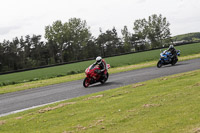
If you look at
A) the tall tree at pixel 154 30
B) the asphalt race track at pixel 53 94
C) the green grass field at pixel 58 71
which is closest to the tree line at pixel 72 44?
the tall tree at pixel 154 30

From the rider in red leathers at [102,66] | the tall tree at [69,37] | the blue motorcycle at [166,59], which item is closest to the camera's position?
the rider in red leathers at [102,66]

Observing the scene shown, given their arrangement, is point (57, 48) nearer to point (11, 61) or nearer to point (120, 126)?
point (11, 61)

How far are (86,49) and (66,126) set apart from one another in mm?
111541

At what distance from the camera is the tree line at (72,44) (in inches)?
3905

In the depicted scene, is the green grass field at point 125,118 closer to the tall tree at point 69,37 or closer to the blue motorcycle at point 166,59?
the blue motorcycle at point 166,59

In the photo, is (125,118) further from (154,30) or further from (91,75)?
(154,30)

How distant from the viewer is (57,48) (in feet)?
363

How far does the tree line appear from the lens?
325ft

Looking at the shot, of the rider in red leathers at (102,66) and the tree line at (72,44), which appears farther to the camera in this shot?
the tree line at (72,44)

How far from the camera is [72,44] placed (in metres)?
107

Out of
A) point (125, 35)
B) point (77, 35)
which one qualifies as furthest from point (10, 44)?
point (125, 35)

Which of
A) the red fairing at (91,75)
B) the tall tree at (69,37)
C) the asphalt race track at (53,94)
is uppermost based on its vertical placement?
the tall tree at (69,37)

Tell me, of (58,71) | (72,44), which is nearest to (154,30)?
(72,44)

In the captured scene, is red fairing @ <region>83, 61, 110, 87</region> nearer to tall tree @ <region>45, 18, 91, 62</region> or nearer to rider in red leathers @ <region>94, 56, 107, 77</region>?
rider in red leathers @ <region>94, 56, 107, 77</region>
